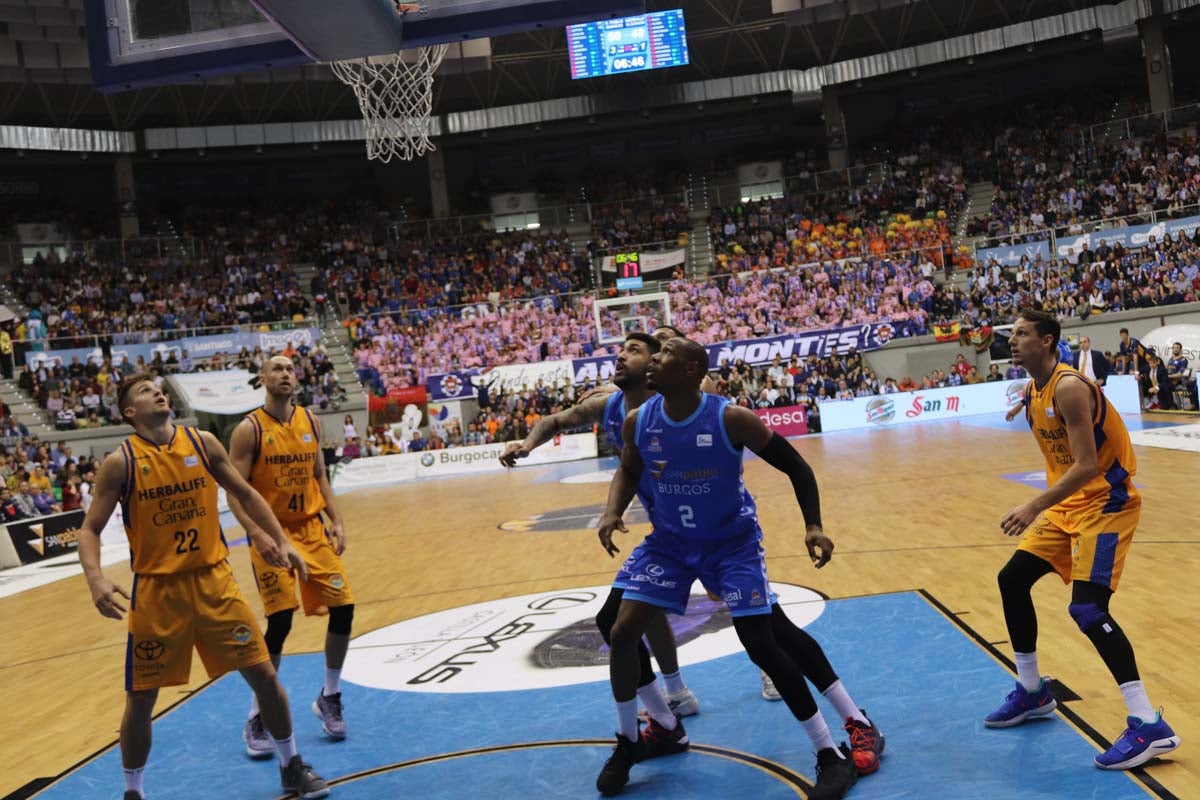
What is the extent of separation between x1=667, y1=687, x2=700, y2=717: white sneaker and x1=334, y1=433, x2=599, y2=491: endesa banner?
19.3 meters

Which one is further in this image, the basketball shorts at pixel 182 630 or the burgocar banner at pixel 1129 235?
the burgocar banner at pixel 1129 235

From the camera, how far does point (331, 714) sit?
5258 millimetres

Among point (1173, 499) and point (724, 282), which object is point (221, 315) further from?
point (1173, 499)

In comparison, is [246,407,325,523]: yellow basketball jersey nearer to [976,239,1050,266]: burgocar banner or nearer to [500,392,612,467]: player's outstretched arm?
[500,392,612,467]: player's outstretched arm

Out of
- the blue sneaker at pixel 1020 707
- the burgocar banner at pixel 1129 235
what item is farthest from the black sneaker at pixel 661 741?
the burgocar banner at pixel 1129 235

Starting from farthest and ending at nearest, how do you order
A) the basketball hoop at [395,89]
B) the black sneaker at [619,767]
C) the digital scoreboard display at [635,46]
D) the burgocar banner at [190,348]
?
the digital scoreboard display at [635,46]
the burgocar banner at [190,348]
the basketball hoop at [395,89]
the black sneaker at [619,767]

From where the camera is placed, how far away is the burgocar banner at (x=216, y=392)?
26.2 m

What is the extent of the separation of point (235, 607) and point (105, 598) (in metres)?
0.55

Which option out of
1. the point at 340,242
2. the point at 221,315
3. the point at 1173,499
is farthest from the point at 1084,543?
the point at 340,242

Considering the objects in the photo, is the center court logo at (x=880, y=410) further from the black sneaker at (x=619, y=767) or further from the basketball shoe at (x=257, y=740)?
the black sneaker at (x=619, y=767)

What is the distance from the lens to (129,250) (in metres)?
33.8

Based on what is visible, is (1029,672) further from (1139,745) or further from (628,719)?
(628,719)

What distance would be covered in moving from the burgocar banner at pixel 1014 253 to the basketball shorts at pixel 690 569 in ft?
86.0

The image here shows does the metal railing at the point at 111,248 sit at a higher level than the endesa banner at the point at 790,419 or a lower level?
higher
